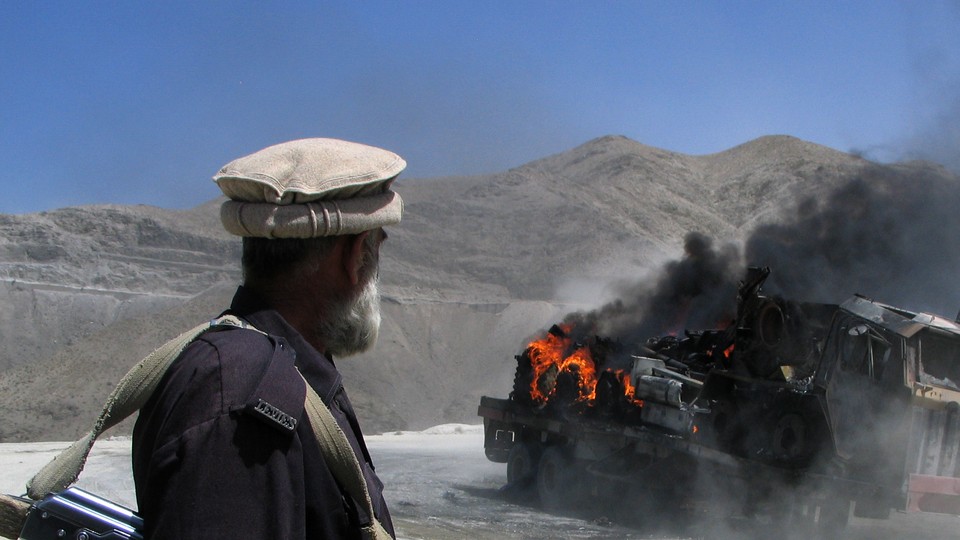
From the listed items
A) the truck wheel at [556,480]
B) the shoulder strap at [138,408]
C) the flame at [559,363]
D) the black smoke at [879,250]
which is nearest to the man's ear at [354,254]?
the shoulder strap at [138,408]

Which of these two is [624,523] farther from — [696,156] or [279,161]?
[696,156]

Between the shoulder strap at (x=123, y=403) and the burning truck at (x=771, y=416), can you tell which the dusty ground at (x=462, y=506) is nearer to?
the burning truck at (x=771, y=416)

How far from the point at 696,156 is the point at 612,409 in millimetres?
79483

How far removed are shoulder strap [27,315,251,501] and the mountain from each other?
73.8 feet

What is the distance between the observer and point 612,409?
1462 cm

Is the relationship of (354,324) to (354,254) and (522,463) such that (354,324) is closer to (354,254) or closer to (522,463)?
(354,254)

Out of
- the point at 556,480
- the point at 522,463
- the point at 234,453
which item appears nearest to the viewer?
the point at 234,453

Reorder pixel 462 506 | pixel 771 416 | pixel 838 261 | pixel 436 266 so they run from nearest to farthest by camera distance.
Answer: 1. pixel 771 416
2. pixel 462 506
3. pixel 838 261
4. pixel 436 266

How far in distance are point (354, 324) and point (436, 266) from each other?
57.5 meters

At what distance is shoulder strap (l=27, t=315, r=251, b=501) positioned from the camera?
1.89 meters

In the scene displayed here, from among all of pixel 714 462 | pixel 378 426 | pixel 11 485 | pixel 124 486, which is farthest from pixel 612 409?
pixel 378 426

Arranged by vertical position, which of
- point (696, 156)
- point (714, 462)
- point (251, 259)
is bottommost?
point (714, 462)

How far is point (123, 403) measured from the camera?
1960mm

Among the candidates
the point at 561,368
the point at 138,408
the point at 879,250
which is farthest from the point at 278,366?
the point at 879,250
